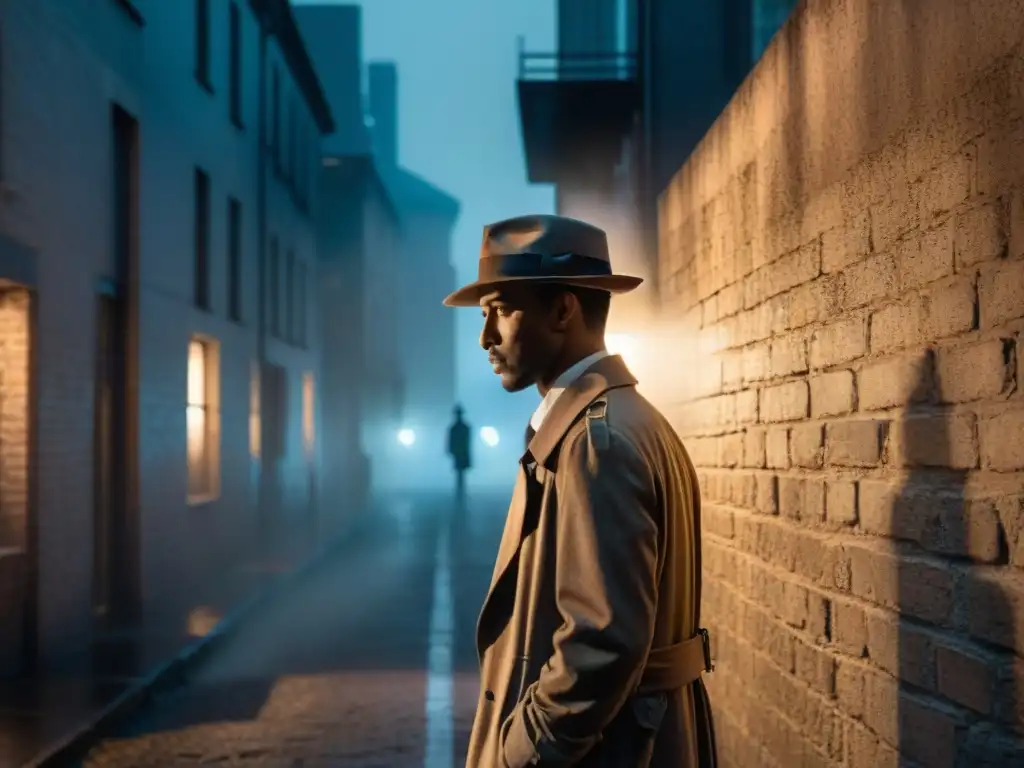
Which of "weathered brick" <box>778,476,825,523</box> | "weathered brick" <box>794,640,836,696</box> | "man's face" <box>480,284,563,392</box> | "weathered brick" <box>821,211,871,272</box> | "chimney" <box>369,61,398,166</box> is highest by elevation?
"chimney" <box>369,61,398,166</box>

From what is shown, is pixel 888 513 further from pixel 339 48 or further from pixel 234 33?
pixel 339 48

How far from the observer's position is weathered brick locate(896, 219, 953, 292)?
2967mm

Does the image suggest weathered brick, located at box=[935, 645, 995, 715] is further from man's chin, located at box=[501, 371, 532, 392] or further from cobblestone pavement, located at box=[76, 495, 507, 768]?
cobblestone pavement, located at box=[76, 495, 507, 768]

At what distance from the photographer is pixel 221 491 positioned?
1594cm

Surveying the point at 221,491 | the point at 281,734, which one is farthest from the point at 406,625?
the point at 221,491

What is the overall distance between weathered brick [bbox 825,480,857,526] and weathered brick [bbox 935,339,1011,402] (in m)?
0.71

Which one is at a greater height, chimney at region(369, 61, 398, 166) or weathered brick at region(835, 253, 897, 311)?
chimney at region(369, 61, 398, 166)

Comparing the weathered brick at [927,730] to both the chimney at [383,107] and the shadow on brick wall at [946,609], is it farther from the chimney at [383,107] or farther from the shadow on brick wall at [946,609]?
the chimney at [383,107]

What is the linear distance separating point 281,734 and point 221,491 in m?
9.24

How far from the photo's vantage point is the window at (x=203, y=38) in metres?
15.5

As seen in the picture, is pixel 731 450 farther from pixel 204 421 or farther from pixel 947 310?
pixel 204 421

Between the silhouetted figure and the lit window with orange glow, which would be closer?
the lit window with orange glow

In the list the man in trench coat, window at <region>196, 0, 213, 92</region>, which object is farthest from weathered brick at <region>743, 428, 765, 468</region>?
window at <region>196, 0, 213, 92</region>

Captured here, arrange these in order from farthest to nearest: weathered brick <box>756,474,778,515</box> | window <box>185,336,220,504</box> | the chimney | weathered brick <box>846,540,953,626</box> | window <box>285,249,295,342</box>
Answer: the chimney, window <box>285,249,295,342</box>, window <box>185,336,220,504</box>, weathered brick <box>756,474,778,515</box>, weathered brick <box>846,540,953,626</box>
